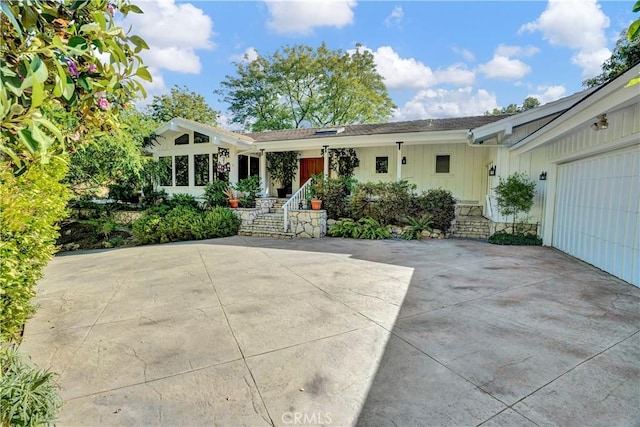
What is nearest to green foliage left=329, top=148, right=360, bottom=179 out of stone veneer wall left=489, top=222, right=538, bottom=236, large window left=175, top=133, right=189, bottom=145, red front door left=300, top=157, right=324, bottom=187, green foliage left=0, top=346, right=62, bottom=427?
red front door left=300, top=157, right=324, bottom=187

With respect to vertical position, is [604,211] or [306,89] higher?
[306,89]

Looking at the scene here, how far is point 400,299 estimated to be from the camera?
4305mm

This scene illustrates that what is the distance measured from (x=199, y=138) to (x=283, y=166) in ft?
13.3

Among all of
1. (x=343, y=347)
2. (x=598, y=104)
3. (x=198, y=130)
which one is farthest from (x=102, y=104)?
(x=198, y=130)

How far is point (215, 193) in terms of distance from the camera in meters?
13.1

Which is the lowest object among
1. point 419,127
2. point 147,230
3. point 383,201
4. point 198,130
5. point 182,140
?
point 147,230

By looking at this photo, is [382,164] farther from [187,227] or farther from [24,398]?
[24,398]

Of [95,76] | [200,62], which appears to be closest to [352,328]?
[95,76]

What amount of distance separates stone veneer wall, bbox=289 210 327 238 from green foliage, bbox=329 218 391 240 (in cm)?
40

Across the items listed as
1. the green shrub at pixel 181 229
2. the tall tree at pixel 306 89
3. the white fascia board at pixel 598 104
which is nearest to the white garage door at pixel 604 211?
the white fascia board at pixel 598 104

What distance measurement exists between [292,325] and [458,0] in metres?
6.23

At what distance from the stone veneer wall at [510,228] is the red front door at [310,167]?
25.2 feet

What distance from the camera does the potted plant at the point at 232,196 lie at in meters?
12.1

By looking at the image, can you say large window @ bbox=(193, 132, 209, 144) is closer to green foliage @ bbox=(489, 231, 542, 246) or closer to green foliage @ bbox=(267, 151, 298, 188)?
green foliage @ bbox=(267, 151, 298, 188)
